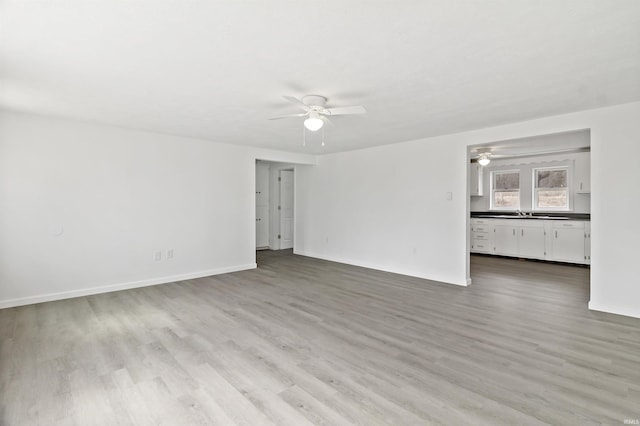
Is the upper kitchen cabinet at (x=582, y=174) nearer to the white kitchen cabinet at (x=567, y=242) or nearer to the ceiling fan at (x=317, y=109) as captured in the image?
the white kitchen cabinet at (x=567, y=242)

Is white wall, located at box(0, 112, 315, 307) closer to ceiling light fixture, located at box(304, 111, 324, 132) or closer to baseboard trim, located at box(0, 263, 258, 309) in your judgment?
baseboard trim, located at box(0, 263, 258, 309)

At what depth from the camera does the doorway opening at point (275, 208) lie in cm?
866

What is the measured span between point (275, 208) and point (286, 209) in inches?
12.1

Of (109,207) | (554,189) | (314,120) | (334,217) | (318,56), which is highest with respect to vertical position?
(318,56)

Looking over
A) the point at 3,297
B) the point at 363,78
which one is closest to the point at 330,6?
the point at 363,78

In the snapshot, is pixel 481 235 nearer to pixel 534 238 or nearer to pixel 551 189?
pixel 534 238

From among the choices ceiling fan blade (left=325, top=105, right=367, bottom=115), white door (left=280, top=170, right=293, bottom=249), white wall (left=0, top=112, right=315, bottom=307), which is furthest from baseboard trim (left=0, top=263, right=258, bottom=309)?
ceiling fan blade (left=325, top=105, right=367, bottom=115)

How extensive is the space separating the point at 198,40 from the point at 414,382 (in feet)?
9.31

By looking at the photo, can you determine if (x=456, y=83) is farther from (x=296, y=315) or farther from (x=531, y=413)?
(x=296, y=315)

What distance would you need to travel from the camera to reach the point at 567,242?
256 inches

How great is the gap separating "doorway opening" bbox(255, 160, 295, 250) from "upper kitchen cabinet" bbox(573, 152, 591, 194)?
656 cm

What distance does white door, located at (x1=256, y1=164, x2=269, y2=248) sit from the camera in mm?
8516

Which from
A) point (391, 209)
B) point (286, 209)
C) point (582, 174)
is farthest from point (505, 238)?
point (286, 209)

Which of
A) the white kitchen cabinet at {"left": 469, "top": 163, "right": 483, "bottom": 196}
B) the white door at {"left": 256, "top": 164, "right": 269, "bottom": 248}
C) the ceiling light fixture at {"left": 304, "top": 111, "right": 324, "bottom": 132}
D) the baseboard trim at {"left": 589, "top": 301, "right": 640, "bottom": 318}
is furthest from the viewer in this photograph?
the white door at {"left": 256, "top": 164, "right": 269, "bottom": 248}
